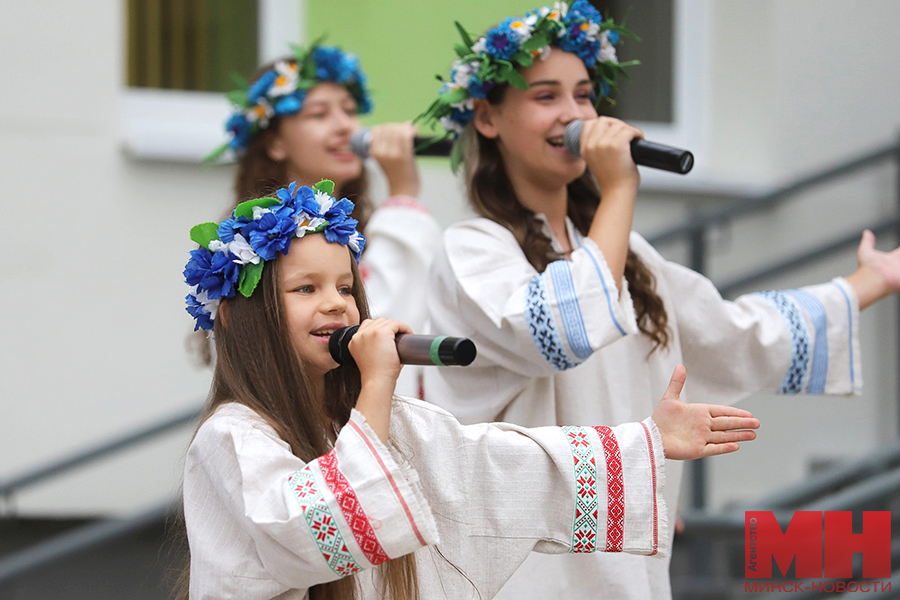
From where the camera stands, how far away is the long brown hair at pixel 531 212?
2320 millimetres

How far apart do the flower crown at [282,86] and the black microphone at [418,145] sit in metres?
0.28

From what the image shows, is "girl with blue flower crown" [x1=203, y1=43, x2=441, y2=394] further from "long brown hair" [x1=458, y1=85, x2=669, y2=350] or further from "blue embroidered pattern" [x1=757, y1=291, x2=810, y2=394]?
"blue embroidered pattern" [x1=757, y1=291, x2=810, y2=394]

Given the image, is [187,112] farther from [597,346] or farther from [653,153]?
[597,346]

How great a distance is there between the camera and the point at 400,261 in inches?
124

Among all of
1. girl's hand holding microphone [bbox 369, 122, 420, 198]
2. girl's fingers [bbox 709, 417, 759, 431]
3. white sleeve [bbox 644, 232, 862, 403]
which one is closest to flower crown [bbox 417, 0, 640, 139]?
white sleeve [bbox 644, 232, 862, 403]

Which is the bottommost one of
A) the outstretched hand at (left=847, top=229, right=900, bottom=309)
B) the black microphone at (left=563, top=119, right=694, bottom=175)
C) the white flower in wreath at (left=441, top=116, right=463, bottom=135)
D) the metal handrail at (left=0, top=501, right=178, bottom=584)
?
the metal handrail at (left=0, top=501, right=178, bottom=584)

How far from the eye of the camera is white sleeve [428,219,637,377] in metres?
2.04

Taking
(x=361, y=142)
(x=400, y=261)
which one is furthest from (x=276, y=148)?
(x=400, y=261)

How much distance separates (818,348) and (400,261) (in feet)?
3.91

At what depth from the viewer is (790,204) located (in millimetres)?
5027

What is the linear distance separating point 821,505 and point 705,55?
10.2 ft

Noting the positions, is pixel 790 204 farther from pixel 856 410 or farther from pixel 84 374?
pixel 84 374

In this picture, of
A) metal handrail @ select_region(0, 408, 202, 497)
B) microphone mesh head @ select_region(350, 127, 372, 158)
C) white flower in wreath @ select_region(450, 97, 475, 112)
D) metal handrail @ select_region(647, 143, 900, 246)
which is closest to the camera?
white flower in wreath @ select_region(450, 97, 475, 112)

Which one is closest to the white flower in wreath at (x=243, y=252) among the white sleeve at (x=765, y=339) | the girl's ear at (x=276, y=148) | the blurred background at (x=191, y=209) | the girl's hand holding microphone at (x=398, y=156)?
the white sleeve at (x=765, y=339)
